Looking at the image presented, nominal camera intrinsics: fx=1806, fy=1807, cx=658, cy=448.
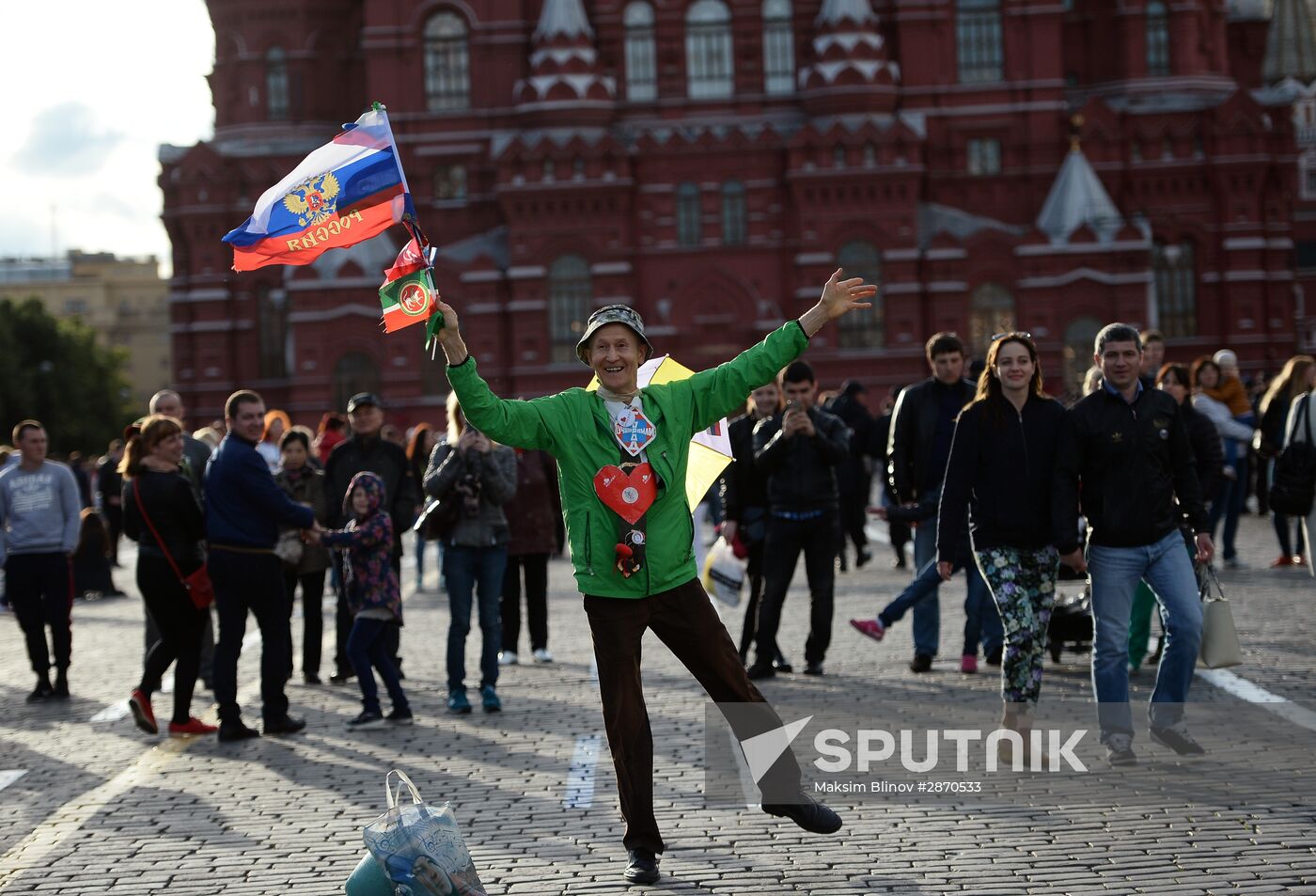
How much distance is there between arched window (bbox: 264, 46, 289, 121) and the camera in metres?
56.8

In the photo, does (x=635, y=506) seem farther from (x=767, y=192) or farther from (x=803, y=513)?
(x=767, y=192)

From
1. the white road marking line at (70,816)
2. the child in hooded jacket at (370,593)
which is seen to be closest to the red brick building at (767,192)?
the child in hooded jacket at (370,593)

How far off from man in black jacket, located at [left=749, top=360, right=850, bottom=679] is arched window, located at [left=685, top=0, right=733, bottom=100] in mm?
42940

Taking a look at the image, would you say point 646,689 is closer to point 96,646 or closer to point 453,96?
point 96,646

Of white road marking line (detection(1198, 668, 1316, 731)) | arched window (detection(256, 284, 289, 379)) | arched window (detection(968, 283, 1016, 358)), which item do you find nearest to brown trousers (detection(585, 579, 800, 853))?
white road marking line (detection(1198, 668, 1316, 731))

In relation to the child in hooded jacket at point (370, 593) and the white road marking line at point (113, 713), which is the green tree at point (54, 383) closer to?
the white road marking line at point (113, 713)

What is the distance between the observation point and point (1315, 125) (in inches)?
3100

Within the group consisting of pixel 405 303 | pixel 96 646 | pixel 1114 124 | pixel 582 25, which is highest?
pixel 582 25

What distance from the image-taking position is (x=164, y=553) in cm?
1076

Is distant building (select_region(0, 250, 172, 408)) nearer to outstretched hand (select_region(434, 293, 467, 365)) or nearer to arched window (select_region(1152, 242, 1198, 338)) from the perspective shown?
arched window (select_region(1152, 242, 1198, 338))

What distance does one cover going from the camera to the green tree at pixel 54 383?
223 ft

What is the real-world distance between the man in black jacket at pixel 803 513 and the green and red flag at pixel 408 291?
4938 mm

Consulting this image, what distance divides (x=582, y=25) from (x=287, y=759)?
45070 mm

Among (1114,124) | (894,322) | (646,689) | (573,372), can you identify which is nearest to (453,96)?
(573,372)
